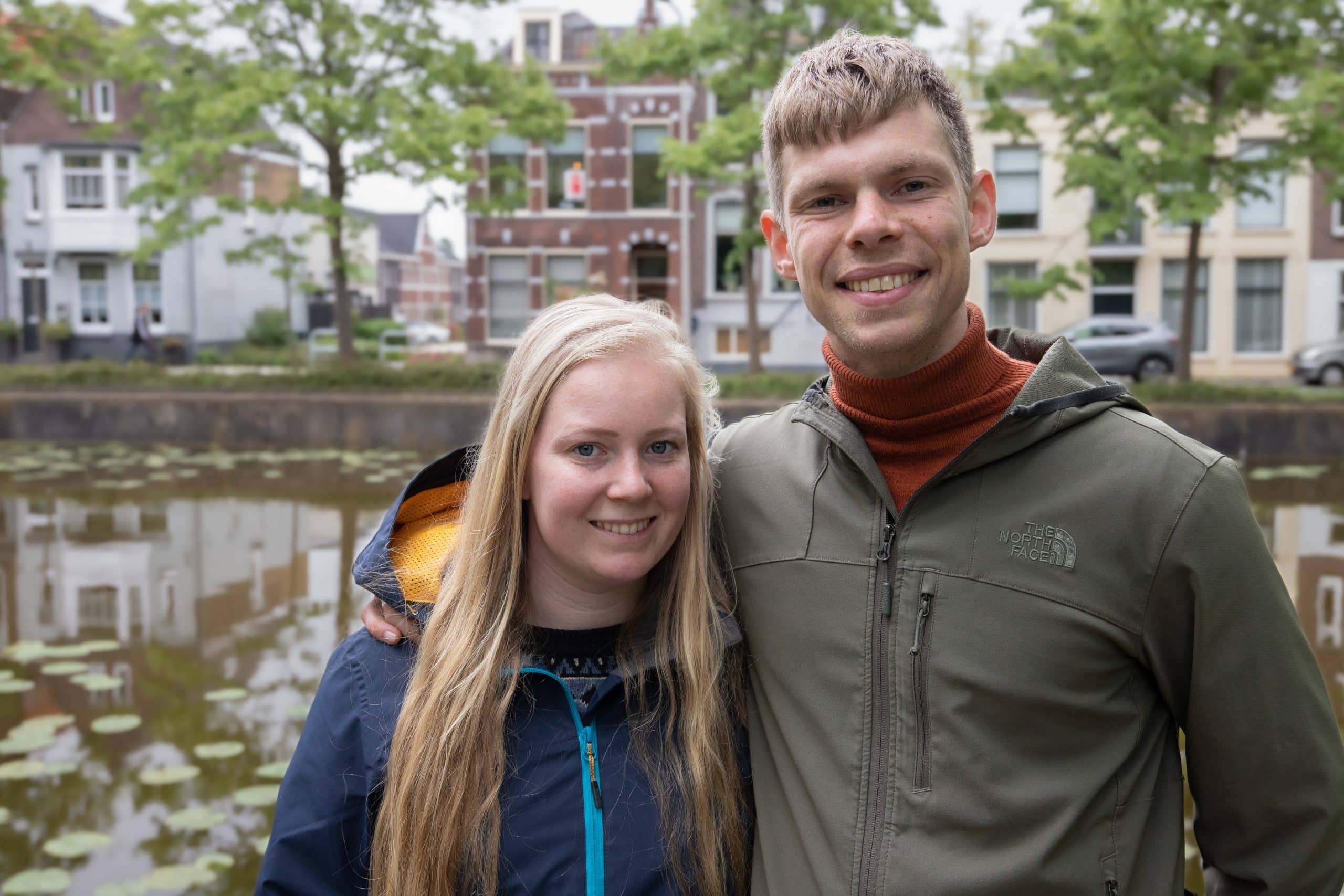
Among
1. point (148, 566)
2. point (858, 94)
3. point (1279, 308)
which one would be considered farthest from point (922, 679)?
point (1279, 308)

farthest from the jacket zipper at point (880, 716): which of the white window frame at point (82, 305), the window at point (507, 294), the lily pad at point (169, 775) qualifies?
the white window frame at point (82, 305)

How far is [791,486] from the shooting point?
1.98m

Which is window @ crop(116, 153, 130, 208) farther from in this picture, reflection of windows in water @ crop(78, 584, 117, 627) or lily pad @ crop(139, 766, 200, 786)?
lily pad @ crop(139, 766, 200, 786)

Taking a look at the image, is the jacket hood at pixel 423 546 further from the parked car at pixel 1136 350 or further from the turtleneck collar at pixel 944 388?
the parked car at pixel 1136 350

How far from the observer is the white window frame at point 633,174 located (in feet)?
80.9

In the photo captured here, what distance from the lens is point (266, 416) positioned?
48.2 feet

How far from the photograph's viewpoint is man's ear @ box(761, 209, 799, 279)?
1.98 m

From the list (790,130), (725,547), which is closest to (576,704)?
(725,547)

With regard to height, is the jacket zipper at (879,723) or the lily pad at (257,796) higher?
the jacket zipper at (879,723)

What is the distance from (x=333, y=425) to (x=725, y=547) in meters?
13.3

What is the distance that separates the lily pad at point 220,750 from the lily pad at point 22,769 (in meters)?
0.56

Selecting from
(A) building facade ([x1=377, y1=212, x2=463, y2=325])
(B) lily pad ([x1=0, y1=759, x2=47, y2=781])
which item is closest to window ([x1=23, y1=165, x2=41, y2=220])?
(B) lily pad ([x1=0, y1=759, x2=47, y2=781])

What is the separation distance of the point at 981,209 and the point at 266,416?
45.8 feet

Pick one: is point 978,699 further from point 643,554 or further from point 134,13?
point 134,13
